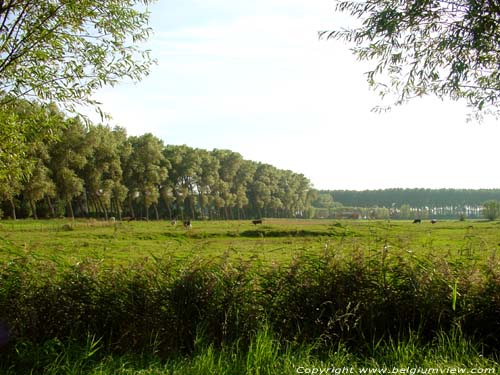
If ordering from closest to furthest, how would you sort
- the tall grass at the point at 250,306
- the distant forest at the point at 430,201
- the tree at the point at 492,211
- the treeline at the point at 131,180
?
1. the tall grass at the point at 250,306
2. the treeline at the point at 131,180
3. the tree at the point at 492,211
4. the distant forest at the point at 430,201

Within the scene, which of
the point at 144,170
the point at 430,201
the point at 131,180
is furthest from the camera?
the point at 430,201

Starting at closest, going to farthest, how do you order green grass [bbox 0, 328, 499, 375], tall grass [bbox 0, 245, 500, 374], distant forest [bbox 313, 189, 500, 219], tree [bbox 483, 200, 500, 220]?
green grass [bbox 0, 328, 499, 375] → tall grass [bbox 0, 245, 500, 374] → tree [bbox 483, 200, 500, 220] → distant forest [bbox 313, 189, 500, 219]

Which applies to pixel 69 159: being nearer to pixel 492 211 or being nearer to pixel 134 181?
pixel 134 181

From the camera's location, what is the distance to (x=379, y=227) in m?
7.36

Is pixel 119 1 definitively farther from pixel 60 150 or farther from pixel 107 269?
pixel 60 150

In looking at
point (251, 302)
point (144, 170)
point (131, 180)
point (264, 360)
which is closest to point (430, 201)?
point (144, 170)

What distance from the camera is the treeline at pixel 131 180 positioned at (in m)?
54.3

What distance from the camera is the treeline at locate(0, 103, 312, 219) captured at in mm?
54312

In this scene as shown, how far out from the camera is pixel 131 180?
77250 millimetres

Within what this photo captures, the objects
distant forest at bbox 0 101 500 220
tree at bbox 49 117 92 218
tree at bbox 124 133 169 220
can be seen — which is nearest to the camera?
distant forest at bbox 0 101 500 220

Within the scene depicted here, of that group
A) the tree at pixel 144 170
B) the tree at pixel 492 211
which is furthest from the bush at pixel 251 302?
the tree at pixel 492 211

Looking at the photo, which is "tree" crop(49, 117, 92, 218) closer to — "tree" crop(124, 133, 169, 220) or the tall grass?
"tree" crop(124, 133, 169, 220)

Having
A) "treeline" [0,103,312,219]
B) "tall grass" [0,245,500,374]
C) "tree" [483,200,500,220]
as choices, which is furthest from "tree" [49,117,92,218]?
"tree" [483,200,500,220]

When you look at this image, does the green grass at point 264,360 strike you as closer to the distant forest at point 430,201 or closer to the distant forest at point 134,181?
the distant forest at point 134,181
